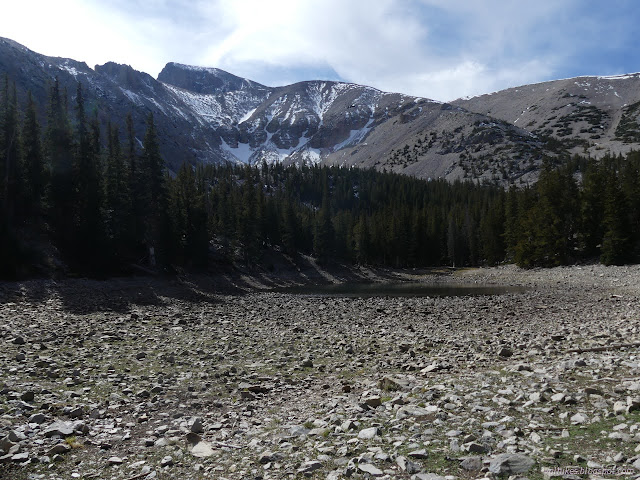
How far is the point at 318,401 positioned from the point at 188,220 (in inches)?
2381

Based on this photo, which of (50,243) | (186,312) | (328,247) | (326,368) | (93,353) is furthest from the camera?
(328,247)

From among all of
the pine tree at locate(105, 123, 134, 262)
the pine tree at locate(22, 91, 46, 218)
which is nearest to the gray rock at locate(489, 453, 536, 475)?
the pine tree at locate(105, 123, 134, 262)

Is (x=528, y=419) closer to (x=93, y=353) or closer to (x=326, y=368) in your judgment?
(x=326, y=368)

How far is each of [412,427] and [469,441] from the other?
1106 millimetres

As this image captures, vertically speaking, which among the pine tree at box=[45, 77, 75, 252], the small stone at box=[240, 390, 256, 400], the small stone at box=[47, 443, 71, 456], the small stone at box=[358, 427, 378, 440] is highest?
the pine tree at box=[45, 77, 75, 252]

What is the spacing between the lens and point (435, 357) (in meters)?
13.6

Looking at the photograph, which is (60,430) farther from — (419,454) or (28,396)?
(419,454)

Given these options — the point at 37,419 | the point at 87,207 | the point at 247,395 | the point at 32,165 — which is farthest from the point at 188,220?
the point at 37,419

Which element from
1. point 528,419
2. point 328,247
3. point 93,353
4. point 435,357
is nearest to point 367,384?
point 435,357

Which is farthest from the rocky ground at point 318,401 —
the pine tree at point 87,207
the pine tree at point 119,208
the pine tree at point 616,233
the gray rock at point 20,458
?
the pine tree at point 616,233

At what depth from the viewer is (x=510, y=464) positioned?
17.0 ft

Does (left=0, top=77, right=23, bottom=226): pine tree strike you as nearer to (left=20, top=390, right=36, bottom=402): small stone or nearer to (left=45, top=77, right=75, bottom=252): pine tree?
(left=45, top=77, right=75, bottom=252): pine tree

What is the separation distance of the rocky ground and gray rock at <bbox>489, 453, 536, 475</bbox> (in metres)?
0.02

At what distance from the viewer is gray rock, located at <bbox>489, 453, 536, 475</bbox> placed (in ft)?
16.6
